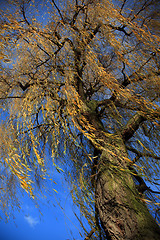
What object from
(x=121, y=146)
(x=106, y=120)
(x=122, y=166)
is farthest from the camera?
(x=106, y=120)

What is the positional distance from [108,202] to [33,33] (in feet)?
4.56

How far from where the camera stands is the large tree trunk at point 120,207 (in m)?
0.76

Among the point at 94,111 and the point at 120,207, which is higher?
the point at 94,111

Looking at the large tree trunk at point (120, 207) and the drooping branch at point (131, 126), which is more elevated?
the drooping branch at point (131, 126)

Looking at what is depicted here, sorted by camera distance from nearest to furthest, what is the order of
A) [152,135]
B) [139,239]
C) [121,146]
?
[139,239], [121,146], [152,135]

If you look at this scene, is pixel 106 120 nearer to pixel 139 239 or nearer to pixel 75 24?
pixel 75 24

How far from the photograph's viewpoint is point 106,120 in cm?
212

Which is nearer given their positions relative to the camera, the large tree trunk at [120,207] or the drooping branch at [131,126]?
the large tree trunk at [120,207]

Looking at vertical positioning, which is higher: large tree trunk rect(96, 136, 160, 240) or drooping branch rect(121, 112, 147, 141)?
drooping branch rect(121, 112, 147, 141)

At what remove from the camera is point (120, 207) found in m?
0.84

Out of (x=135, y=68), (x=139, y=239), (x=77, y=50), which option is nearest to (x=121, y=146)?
(x=139, y=239)

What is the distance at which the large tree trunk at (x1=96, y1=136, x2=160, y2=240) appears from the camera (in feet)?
2.48

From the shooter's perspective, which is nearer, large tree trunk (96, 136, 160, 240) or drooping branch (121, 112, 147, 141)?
large tree trunk (96, 136, 160, 240)

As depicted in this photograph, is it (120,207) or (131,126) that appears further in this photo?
(131,126)
